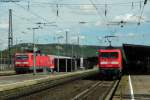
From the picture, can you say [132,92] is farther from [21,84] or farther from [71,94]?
[21,84]

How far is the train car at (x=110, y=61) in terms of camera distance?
146 ft

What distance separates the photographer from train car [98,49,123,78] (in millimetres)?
44500

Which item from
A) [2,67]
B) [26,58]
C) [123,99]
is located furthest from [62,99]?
[2,67]

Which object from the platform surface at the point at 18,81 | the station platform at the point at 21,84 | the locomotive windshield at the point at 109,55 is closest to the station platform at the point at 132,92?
the station platform at the point at 21,84

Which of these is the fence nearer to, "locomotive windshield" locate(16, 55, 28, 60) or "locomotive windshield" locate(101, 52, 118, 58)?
"locomotive windshield" locate(16, 55, 28, 60)

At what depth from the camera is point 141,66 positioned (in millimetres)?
89938

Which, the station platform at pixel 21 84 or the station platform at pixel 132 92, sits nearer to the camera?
the station platform at pixel 132 92

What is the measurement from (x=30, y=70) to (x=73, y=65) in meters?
20.6

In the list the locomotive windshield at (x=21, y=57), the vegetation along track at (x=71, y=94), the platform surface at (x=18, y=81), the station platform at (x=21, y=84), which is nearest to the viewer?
the vegetation along track at (x=71, y=94)

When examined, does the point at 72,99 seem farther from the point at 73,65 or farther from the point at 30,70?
→ the point at 73,65

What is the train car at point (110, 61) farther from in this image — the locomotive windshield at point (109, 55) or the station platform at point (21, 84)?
the station platform at point (21, 84)

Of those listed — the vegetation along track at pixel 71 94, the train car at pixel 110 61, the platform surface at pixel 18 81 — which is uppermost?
the train car at pixel 110 61

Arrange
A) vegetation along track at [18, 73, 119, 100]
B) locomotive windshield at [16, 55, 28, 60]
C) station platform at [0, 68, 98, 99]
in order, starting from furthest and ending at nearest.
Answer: locomotive windshield at [16, 55, 28, 60]
station platform at [0, 68, 98, 99]
vegetation along track at [18, 73, 119, 100]

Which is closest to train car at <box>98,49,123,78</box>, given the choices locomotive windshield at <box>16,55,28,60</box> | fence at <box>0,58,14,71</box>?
locomotive windshield at <box>16,55,28,60</box>
